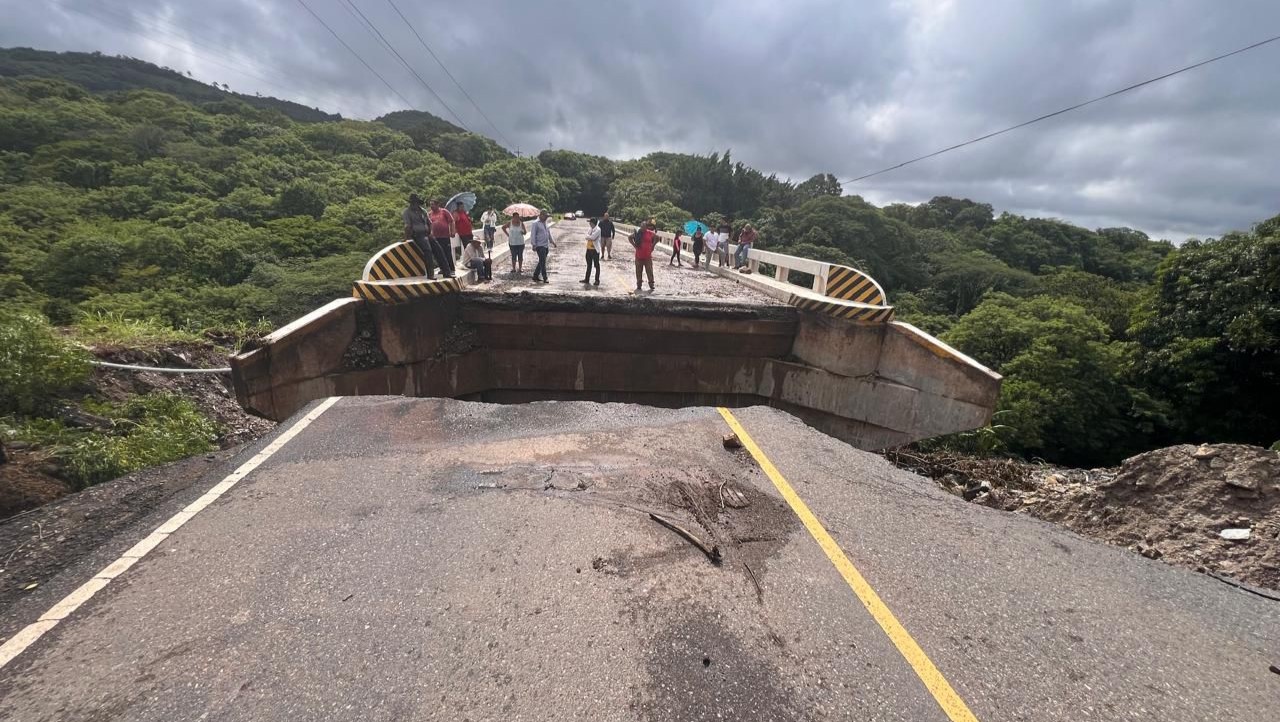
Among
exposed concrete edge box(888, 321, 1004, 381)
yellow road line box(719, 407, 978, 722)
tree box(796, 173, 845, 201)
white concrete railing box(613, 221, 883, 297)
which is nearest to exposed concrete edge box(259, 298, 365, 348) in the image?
yellow road line box(719, 407, 978, 722)

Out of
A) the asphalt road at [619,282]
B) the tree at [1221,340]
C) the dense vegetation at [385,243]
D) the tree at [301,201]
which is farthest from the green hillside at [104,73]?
the tree at [1221,340]

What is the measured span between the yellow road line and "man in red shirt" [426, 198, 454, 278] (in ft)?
24.8

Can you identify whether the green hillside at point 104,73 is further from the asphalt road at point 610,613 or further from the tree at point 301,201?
the asphalt road at point 610,613

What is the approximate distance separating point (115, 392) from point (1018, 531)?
9868 mm

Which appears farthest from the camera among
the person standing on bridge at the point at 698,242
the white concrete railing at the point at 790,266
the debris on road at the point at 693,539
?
the person standing on bridge at the point at 698,242

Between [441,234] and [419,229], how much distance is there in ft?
2.24

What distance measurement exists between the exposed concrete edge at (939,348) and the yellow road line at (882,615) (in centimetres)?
451

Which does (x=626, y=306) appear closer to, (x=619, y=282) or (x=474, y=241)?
(x=619, y=282)

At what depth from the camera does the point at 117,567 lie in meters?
2.97

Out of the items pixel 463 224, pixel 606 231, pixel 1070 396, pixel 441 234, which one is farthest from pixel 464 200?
pixel 1070 396

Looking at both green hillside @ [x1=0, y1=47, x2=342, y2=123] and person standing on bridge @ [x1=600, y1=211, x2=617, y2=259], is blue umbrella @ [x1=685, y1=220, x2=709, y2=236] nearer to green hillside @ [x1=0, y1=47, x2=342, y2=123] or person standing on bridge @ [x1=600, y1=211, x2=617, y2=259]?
person standing on bridge @ [x1=600, y1=211, x2=617, y2=259]

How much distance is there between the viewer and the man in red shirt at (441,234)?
9.57 m

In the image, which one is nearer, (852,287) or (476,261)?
(852,287)

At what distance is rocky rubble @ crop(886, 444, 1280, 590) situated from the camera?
12.0 ft
